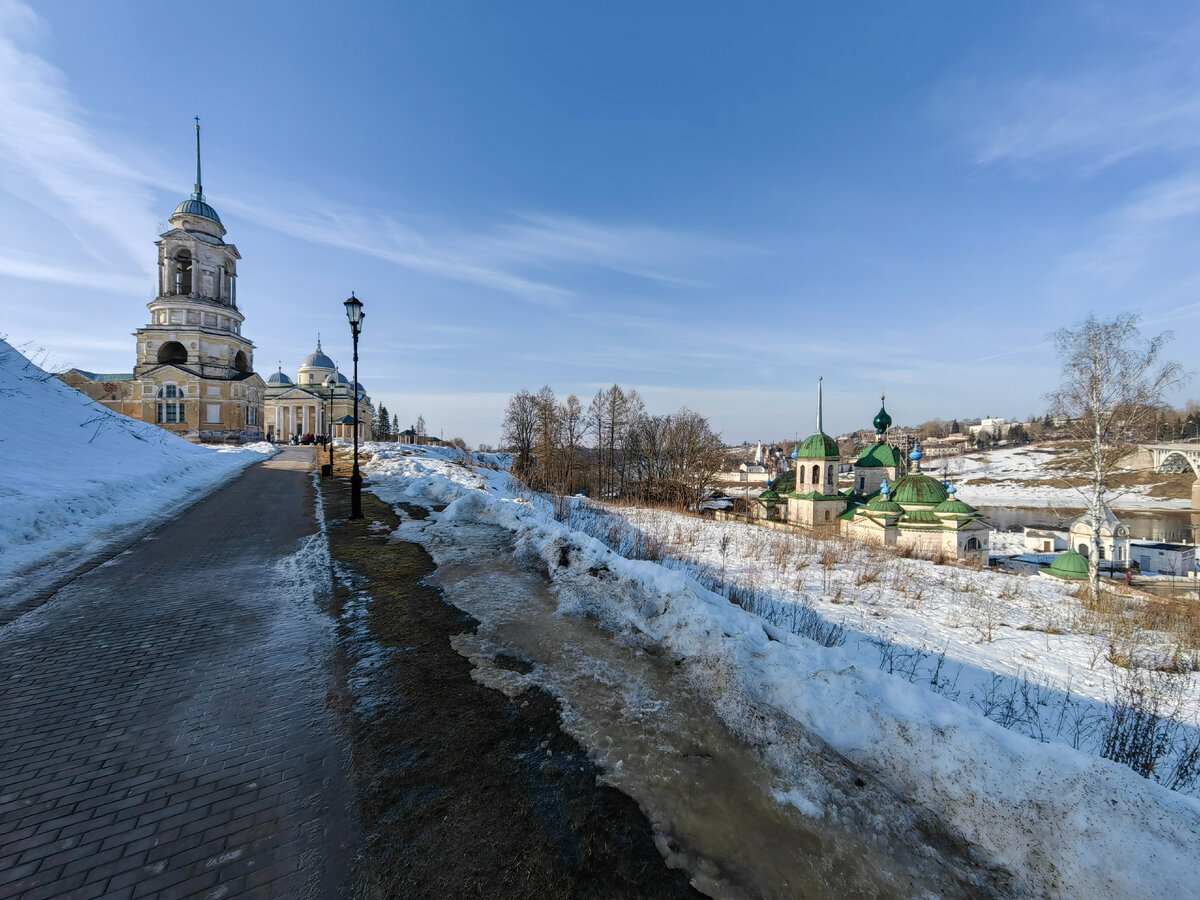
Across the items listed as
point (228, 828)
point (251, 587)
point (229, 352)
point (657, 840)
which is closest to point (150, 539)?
point (251, 587)

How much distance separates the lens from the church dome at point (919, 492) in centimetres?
2823

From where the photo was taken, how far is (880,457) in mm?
36938

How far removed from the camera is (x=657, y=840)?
2.38 metres

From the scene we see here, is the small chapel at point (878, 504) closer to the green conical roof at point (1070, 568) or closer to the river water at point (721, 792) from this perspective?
the green conical roof at point (1070, 568)

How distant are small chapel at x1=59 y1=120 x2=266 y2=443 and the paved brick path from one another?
146 ft

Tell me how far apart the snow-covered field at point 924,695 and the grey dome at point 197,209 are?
173 feet

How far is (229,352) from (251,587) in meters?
50.5

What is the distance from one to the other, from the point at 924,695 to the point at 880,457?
38.8 m

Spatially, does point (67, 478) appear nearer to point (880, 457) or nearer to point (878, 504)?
point (878, 504)

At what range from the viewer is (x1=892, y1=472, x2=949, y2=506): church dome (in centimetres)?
2823

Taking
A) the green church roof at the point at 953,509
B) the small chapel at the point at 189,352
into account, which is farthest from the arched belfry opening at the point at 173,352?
the green church roof at the point at 953,509

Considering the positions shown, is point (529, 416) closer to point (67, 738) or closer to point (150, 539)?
point (150, 539)

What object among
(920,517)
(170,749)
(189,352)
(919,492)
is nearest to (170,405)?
(189,352)

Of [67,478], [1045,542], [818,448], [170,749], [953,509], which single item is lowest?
[1045,542]
